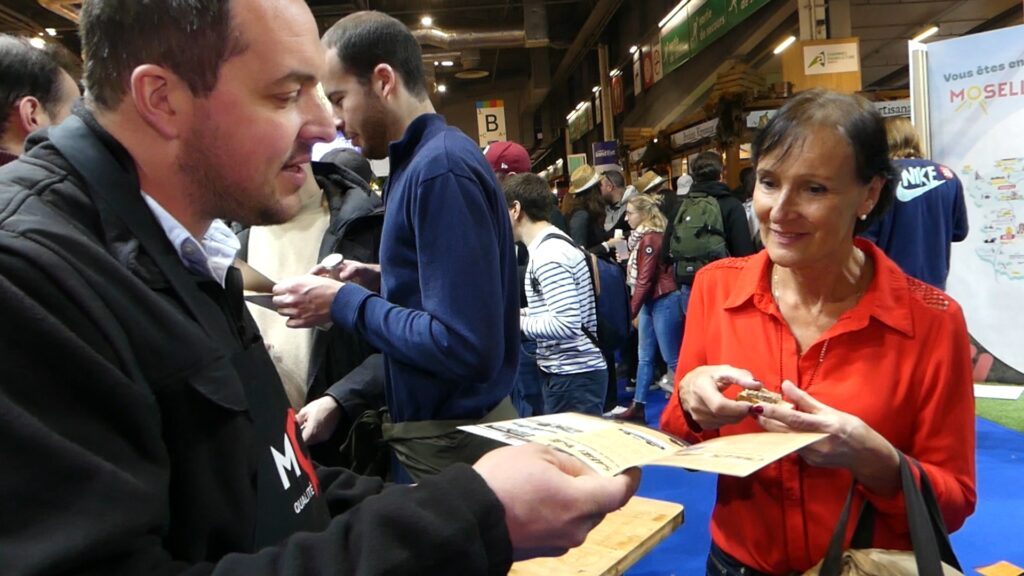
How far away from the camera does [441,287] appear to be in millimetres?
1612

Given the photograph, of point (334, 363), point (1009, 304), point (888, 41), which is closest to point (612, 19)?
point (888, 41)

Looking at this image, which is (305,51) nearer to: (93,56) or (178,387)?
(93,56)

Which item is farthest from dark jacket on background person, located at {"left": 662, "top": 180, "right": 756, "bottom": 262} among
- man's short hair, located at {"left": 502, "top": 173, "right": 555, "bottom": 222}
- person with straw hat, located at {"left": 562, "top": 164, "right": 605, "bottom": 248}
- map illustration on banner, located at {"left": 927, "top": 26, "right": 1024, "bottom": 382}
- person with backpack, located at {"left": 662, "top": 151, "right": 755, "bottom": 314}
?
man's short hair, located at {"left": 502, "top": 173, "right": 555, "bottom": 222}

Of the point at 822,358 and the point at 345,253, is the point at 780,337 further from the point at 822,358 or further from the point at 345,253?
the point at 345,253

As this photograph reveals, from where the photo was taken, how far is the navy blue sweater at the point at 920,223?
3.63m

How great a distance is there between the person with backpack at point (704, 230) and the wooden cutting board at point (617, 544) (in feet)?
8.24

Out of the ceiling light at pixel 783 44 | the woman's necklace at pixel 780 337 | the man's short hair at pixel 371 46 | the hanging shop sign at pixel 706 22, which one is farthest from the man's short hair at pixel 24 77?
the ceiling light at pixel 783 44

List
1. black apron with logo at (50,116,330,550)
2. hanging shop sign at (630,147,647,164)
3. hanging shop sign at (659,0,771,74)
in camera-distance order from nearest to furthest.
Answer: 1. black apron with logo at (50,116,330,550)
2. hanging shop sign at (659,0,771,74)
3. hanging shop sign at (630,147,647,164)

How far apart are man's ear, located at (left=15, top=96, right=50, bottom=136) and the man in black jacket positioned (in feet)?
4.75

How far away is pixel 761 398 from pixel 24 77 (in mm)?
2164

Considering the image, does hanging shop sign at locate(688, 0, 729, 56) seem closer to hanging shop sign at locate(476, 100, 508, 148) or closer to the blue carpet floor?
hanging shop sign at locate(476, 100, 508, 148)

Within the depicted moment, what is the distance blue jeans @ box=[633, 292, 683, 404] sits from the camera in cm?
535

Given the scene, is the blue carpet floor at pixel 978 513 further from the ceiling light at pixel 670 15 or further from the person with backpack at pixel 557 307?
the ceiling light at pixel 670 15

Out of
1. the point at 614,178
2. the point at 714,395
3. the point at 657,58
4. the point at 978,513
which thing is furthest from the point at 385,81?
the point at 657,58
